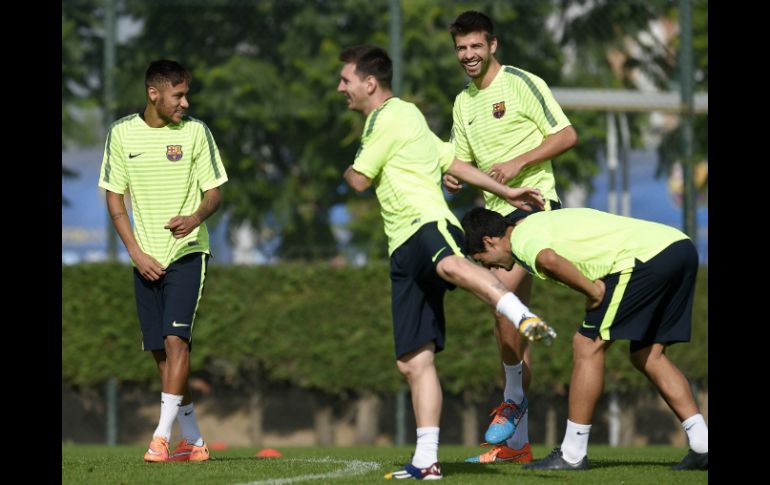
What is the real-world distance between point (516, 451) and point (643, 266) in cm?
162

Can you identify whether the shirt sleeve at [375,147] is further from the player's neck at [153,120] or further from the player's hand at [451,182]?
the player's neck at [153,120]

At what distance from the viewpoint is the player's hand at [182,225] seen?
745 centimetres

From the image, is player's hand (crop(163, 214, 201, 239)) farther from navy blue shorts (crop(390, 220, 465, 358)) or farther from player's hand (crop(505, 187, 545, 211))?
player's hand (crop(505, 187, 545, 211))

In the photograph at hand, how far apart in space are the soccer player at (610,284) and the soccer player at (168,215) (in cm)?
191

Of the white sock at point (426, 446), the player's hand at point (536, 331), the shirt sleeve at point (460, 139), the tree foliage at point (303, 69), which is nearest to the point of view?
the player's hand at point (536, 331)

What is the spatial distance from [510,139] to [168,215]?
2085 mm

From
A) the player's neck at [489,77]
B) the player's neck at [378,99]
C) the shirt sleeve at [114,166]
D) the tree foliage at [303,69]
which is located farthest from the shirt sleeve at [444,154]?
the tree foliage at [303,69]

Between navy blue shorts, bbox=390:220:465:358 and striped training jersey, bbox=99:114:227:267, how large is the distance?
178cm

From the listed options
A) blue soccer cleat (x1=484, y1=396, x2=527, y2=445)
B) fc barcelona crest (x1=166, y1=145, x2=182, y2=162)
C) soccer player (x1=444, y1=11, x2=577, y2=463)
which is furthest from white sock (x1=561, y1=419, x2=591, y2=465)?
fc barcelona crest (x1=166, y1=145, x2=182, y2=162)

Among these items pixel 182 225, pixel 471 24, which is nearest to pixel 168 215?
pixel 182 225

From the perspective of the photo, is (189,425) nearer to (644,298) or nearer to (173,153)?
(173,153)

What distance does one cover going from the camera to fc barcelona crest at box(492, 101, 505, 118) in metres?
7.59

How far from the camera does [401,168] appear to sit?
21.1 feet
